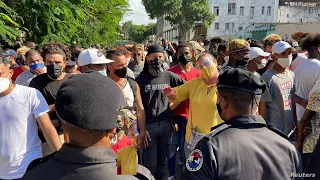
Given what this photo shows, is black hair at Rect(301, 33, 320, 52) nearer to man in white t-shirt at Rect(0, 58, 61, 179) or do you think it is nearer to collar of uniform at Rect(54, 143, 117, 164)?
man in white t-shirt at Rect(0, 58, 61, 179)

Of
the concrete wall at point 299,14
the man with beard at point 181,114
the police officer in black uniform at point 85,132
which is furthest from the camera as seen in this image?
the concrete wall at point 299,14

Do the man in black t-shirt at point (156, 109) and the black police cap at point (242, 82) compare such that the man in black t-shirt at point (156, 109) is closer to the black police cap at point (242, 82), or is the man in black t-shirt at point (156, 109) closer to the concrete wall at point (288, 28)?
the black police cap at point (242, 82)

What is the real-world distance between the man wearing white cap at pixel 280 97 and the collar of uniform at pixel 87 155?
3008mm

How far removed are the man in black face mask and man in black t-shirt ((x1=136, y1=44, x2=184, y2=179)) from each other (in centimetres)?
31

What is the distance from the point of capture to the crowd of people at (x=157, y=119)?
1.53 m

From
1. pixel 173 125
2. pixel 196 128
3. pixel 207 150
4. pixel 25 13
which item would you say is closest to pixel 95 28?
pixel 25 13

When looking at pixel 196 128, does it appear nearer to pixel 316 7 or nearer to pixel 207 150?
pixel 207 150

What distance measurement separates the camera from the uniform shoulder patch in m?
1.94

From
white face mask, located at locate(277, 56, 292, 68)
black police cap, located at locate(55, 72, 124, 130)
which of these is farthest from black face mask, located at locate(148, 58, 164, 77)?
black police cap, located at locate(55, 72, 124, 130)

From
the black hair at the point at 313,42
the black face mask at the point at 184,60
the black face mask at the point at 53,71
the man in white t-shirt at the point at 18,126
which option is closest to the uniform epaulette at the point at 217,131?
the man in white t-shirt at the point at 18,126

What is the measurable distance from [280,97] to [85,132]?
3.32m

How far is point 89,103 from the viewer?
152 cm

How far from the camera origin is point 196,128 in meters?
4.03

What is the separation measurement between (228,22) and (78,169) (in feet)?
197
